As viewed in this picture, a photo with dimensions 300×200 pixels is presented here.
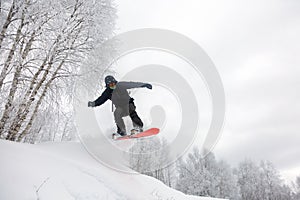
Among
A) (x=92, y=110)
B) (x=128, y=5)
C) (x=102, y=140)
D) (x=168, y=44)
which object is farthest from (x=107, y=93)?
(x=128, y=5)

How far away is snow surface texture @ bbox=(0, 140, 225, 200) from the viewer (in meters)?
3.57

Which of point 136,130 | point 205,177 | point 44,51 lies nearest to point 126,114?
point 136,130

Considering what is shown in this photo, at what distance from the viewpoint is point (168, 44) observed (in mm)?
6695

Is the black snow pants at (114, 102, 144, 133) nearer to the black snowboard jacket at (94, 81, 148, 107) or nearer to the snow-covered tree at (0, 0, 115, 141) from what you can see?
the black snowboard jacket at (94, 81, 148, 107)

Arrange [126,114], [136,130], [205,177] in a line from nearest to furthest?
[126,114] < [136,130] < [205,177]

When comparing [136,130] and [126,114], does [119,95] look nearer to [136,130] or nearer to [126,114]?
[126,114]

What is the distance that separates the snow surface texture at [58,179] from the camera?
3568 millimetres

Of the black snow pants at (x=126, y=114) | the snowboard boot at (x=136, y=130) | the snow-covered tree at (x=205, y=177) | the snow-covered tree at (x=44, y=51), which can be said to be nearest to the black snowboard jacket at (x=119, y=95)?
the black snow pants at (x=126, y=114)

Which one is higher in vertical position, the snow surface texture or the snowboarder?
the snowboarder

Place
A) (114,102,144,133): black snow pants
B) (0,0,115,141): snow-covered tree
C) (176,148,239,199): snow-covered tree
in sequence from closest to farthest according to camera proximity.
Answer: (114,102,144,133): black snow pants → (0,0,115,141): snow-covered tree → (176,148,239,199): snow-covered tree

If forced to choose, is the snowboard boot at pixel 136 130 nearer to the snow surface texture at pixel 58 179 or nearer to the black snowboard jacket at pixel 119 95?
the black snowboard jacket at pixel 119 95

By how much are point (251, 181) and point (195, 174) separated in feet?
→ 57.4

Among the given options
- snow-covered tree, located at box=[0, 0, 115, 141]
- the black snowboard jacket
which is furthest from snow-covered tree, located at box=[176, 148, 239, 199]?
the black snowboard jacket

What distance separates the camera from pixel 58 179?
160 inches
